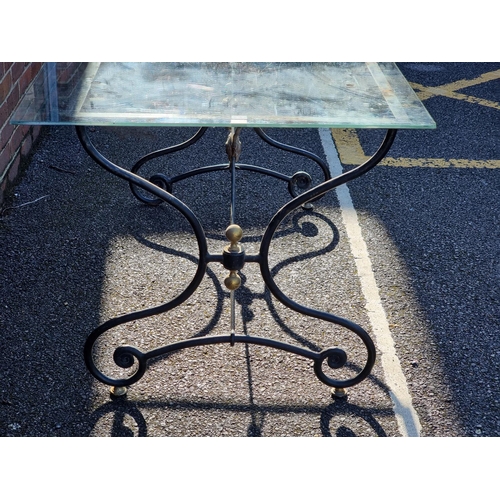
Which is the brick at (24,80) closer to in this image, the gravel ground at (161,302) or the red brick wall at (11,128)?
the red brick wall at (11,128)

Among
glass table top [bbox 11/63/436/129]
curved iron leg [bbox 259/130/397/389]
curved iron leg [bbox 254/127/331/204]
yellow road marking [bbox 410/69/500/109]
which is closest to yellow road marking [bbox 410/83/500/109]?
yellow road marking [bbox 410/69/500/109]

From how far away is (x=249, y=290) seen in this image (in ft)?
Result: 11.2

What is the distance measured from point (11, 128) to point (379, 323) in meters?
2.31

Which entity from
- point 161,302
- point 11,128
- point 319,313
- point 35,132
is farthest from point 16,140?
point 319,313

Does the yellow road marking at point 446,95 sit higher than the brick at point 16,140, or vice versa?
the brick at point 16,140

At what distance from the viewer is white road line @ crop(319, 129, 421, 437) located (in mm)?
2719

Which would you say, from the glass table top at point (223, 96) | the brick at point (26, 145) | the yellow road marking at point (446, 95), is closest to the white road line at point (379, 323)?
the glass table top at point (223, 96)

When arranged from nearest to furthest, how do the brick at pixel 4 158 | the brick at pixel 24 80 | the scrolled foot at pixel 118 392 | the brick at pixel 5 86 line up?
the scrolled foot at pixel 118 392 < the brick at pixel 5 86 < the brick at pixel 4 158 < the brick at pixel 24 80

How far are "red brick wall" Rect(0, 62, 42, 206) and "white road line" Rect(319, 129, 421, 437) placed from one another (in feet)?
6.13

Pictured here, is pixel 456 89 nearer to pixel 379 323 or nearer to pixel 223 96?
pixel 379 323

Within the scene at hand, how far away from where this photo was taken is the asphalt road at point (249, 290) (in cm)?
271

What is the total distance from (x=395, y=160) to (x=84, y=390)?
8.93ft

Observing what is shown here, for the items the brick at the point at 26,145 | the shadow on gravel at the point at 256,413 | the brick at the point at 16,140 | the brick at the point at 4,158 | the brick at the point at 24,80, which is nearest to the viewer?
the shadow on gravel at the point at 256,413
